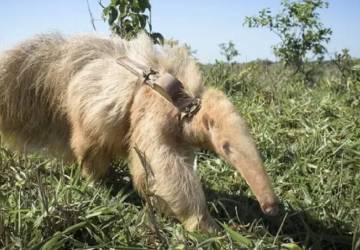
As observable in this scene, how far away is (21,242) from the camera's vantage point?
10.3 ft

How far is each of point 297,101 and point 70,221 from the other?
496cm

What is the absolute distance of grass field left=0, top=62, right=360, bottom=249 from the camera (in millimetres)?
3400

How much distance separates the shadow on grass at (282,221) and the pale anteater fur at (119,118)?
370 millimetres

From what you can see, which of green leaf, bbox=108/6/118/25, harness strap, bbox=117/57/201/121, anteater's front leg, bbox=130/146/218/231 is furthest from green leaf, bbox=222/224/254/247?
green leaf, bbox=108/6/118/25

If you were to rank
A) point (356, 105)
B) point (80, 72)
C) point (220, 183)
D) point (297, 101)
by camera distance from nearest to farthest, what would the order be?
point (80, 72)
point (220, 183)
point (356, 105)
point (297, 101)

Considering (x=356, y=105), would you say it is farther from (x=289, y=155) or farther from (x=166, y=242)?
(x=166, y=242)

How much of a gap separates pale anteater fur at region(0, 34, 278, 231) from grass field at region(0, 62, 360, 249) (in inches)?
9.1

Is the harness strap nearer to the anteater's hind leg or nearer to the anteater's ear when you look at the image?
the anteater's ear

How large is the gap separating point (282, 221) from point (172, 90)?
4.67ft

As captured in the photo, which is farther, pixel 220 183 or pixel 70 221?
pixel 220 183

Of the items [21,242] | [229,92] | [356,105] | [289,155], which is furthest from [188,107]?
[229,92]

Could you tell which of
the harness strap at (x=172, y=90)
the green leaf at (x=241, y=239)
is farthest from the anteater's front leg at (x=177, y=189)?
the green leaf at (x=241, y=239)

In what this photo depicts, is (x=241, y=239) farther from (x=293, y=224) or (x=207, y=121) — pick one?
(x=293, y=224)

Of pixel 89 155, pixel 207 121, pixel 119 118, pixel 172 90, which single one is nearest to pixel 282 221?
pixel 207 121
